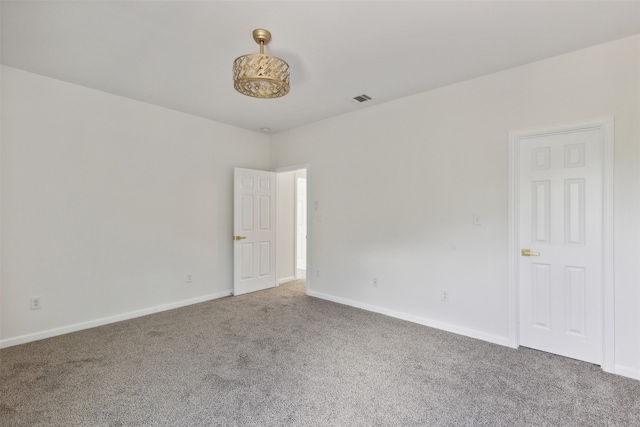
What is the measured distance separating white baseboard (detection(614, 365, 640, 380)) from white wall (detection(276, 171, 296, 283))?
4291 mm

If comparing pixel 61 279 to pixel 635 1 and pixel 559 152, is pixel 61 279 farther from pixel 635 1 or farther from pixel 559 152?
pixel 635 1

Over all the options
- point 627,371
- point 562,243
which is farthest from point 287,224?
point 627,371

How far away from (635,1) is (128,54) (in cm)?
374

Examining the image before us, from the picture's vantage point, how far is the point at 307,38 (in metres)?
2.31

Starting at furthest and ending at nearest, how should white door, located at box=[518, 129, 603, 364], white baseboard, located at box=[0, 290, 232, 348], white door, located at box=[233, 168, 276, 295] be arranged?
white door, located at box=[233, 168, 276, 295] < white baseboard, located at box=[0, 290, 232, 348] < white door, located at box=[518, 129, 603, 364]

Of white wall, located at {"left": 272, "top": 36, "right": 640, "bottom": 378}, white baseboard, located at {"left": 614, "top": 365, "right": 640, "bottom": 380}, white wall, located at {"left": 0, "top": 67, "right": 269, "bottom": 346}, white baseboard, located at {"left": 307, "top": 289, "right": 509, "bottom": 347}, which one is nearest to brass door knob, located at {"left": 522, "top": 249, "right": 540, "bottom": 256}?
white wall, located at {"left": 272, "top": 36, "right": 640, "bottom": 378}

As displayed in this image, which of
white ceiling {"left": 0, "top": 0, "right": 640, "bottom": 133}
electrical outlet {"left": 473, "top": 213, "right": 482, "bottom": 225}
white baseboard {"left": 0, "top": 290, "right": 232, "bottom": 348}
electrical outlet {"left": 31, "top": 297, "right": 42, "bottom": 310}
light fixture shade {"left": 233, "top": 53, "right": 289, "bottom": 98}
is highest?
white ceiling {"left": 0, "top": 0, "right": 640, "bottom": 133}

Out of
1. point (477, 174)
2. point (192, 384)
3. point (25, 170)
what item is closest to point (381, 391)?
point (192, 384)

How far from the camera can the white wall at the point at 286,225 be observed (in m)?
5.39

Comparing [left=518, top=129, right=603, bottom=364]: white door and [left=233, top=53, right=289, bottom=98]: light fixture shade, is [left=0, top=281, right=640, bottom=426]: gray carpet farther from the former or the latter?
[left=233, top=53, right=289, bottom=98]: light fixture shade

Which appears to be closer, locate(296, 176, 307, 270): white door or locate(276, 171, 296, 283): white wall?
locate(276, 171, 296, 283): white wall

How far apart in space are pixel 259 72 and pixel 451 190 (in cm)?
226

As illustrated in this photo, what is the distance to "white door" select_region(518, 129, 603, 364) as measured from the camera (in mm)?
2473

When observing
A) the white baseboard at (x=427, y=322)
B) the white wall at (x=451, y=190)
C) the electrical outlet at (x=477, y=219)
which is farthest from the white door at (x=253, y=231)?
the electrical outlet at (x=477, y=219)
